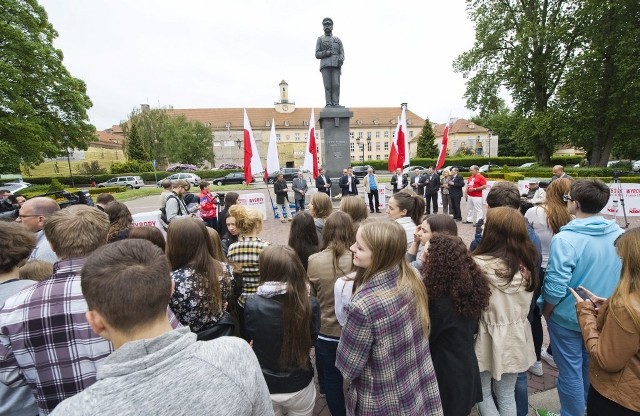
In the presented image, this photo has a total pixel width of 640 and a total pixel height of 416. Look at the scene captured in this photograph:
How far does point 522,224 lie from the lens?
2.28 meters

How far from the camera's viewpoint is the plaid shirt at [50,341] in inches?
60.8

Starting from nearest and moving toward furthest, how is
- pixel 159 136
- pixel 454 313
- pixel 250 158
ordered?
1. pixel 454 313
2. pixel 250 158
3. pixel 159 136

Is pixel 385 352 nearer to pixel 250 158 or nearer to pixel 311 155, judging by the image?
pixel 250 158

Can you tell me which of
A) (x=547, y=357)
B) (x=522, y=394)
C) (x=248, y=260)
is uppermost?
(x=248, y=260)

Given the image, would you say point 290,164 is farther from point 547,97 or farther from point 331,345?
point 331,345

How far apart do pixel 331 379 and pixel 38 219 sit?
3.26m

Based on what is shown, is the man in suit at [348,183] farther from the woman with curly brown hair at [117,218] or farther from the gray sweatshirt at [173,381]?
the gray sweatshirt at [173,381]

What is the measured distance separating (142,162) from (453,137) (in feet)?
184

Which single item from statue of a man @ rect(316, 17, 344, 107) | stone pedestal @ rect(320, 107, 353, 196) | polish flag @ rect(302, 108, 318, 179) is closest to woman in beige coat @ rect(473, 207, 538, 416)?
polish flag @ rect(302, 108, 318, 179)

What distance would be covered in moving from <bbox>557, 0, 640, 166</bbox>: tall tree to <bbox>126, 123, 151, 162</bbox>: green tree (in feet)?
153

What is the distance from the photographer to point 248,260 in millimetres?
2930

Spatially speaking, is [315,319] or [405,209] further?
[405,209]

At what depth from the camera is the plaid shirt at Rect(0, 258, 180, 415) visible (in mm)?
1545

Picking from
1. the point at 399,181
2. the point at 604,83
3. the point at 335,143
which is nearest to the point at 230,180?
the point at 335,143
